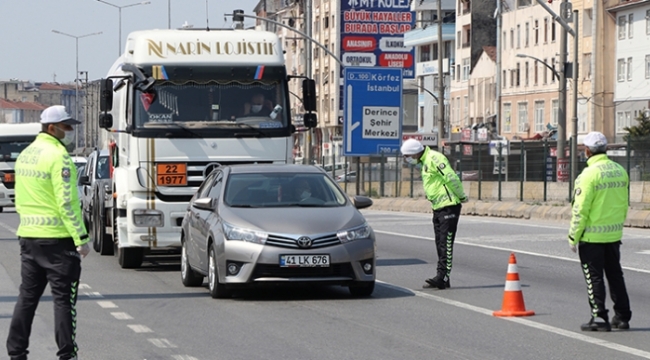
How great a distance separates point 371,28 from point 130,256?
28.4m

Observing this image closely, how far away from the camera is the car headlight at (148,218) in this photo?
1908 centimetres

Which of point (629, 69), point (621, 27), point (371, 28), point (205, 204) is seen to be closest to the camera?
point (205, 204)

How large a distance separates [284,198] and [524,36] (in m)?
80.1

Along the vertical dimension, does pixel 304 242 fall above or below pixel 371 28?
below

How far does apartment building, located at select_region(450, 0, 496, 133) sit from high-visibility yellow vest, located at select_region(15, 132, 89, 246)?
304 feet

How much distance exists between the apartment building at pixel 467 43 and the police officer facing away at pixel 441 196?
85.6 meters

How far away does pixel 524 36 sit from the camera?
308 ft

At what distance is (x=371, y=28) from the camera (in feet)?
156

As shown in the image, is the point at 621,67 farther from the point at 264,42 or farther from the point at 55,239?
the point at 55,239

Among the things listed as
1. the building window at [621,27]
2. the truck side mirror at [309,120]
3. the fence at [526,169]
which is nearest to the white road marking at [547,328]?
the truck side mirror at [309,120]

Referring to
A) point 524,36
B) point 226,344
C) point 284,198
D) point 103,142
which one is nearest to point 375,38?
point 103,142

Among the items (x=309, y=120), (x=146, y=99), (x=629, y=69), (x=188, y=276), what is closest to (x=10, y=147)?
(x=309, y=120)

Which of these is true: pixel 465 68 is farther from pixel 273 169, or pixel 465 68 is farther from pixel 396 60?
pixel 273 169

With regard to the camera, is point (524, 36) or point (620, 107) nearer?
point (620, 107)
